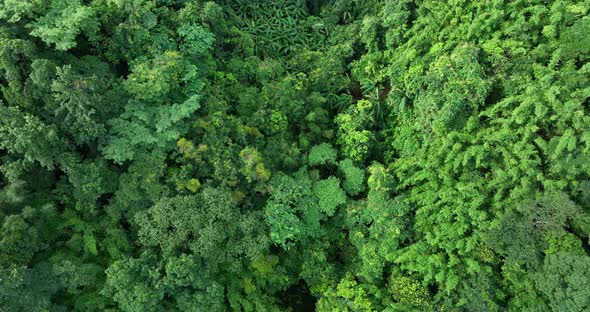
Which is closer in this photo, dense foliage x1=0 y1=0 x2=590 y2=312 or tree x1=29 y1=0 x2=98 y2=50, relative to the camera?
dense foliage x1=0 y1=0 x2=590 y2=312

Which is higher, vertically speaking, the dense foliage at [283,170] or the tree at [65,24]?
the tree at [65,24]

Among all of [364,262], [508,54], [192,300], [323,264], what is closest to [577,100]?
[508,54]

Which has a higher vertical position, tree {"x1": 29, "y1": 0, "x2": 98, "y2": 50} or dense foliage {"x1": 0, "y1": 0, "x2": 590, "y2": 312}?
tree {"x1": 29, "y1": 0, "x2": 98, "y2": 50}

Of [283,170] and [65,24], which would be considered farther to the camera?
[283,170]

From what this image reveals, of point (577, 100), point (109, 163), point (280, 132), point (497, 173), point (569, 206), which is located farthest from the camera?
point (280, 132)

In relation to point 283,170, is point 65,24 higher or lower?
higher

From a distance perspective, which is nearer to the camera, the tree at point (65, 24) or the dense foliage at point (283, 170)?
the dense foliage at point (283, 170)

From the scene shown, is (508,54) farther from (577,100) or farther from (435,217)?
(435,217)

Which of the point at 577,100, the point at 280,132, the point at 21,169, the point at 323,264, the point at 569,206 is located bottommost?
the point at 323,264
